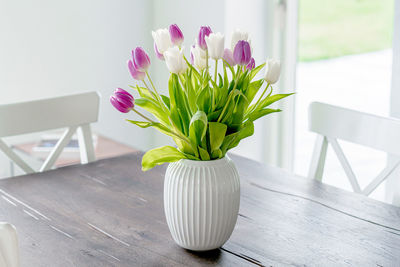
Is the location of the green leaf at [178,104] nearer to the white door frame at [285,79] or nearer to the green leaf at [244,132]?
the green leaf at [244,132]

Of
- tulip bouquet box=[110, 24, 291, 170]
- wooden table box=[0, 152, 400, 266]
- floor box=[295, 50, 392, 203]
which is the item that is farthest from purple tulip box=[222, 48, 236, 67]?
floor box=[295, 50, 392, 203]

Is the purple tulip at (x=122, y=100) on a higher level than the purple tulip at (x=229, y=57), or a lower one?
lower

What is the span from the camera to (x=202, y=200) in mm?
1261

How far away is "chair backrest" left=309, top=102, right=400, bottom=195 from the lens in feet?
5.67

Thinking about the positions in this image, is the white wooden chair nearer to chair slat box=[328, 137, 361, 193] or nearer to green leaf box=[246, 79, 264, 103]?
green leaf box=[246, 79, 264, 103]

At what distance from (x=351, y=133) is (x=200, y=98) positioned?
2.54 ft

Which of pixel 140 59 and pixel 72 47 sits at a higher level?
pixel 140 59

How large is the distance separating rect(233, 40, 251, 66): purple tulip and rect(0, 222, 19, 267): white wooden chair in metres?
0.54

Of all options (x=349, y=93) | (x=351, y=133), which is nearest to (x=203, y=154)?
(x=351, y=133)

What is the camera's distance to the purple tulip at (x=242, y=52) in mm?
1178

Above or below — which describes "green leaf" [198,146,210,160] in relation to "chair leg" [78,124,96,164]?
above

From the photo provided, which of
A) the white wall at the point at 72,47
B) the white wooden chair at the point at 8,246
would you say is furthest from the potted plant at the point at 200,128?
the white wall at the point at 72,47

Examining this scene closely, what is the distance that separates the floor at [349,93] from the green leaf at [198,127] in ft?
5.09

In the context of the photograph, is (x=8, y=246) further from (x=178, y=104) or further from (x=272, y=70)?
(x=272, y=70)
